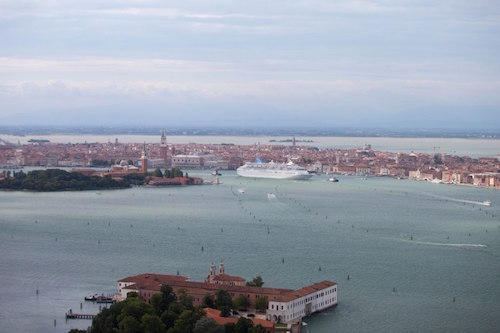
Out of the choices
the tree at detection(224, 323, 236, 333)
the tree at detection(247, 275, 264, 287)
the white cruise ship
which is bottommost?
the white cruise ship

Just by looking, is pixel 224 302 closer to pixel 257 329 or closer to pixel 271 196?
pixel 257 329

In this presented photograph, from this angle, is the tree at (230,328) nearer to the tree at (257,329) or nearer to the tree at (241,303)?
the tree at (257,329)

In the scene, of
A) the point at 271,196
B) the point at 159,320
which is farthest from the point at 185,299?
the point at 271,196

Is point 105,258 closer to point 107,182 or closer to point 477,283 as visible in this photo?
point 477,283

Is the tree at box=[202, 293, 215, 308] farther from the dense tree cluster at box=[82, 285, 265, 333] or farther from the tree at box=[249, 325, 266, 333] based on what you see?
the tree at box=[249, 325, 266, 333]

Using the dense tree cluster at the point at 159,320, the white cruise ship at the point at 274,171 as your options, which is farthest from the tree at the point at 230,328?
the white cruise ship at the point at 274,171

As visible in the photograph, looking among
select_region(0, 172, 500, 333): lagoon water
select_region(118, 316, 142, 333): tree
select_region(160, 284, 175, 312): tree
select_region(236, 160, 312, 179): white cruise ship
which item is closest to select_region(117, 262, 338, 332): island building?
select_region(0, 172, 500, 333): lagoon water
